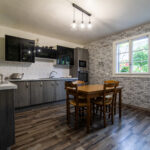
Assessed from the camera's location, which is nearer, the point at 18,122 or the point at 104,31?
the point at 18,122

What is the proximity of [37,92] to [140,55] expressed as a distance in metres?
3.61

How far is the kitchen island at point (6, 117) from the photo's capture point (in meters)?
1.29

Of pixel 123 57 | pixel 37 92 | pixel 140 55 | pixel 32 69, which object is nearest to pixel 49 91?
pixel 37 92

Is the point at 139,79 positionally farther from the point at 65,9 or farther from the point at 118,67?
the point at 65,9

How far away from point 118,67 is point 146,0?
2.17 meters

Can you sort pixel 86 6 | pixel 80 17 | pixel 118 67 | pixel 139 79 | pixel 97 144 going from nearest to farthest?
pixel 97 144, pixel 86 6, pixel 80 17, pixel 139 79, pixel 118 67

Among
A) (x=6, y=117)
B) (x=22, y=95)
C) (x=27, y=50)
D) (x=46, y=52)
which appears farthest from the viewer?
(x=46, y=52)

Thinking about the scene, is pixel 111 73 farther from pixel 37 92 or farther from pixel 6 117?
pixel 6 117

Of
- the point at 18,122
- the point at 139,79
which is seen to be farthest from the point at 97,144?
the point at 139,79

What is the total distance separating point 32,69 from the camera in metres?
3.60

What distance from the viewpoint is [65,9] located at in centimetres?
231

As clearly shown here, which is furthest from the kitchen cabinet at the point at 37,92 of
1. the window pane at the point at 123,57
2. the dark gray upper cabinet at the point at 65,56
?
the window pane at the point at 123,57

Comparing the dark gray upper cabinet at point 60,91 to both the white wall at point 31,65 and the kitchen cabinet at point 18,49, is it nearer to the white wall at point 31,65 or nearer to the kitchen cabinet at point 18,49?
the white wall at point 31,65

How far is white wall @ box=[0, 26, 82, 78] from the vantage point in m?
3.10
